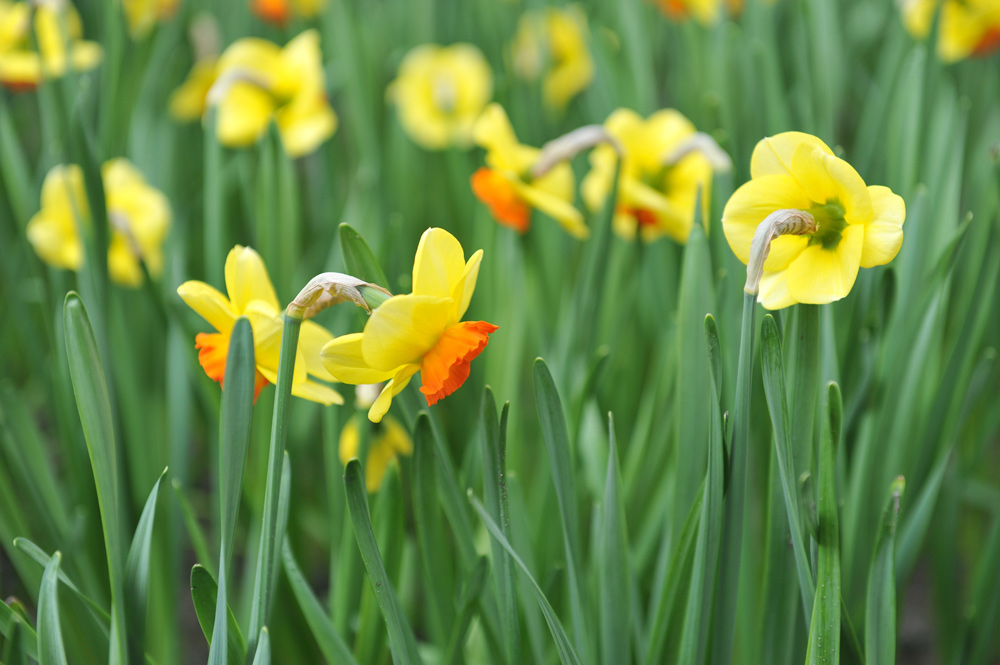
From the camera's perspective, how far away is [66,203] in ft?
3.40

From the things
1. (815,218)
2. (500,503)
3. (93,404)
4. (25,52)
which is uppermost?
(25,52)

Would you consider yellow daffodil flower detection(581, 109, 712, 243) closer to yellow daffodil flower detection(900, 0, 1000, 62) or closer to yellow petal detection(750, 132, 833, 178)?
yellow petal detection(750, 132, 833, 178)

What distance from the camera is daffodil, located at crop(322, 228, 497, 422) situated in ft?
1.41

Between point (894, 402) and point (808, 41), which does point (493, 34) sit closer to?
point (808, 41)

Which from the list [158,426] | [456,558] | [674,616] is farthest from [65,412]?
[674,616]

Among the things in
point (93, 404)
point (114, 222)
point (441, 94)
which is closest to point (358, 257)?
point (93, 404)

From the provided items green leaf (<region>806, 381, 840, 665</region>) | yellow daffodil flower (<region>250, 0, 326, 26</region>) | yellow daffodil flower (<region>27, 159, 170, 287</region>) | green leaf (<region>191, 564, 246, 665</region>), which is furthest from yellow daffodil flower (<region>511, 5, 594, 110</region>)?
green leaf (<region>191, 564, 246, 665</region>)

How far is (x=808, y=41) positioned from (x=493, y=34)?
0.82 meters

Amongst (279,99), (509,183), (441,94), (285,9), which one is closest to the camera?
(509,183)

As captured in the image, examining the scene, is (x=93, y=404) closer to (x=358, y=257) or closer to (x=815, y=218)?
(x=358, y=257)

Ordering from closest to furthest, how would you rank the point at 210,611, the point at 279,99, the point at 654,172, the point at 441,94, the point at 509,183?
the point at 210,611 → the point at 509,183 → the point at 654,172 → the point at 279,99 → the point at 441,94

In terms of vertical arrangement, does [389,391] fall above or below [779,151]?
below

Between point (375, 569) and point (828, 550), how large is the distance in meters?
0.32

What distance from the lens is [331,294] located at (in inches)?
17.6
